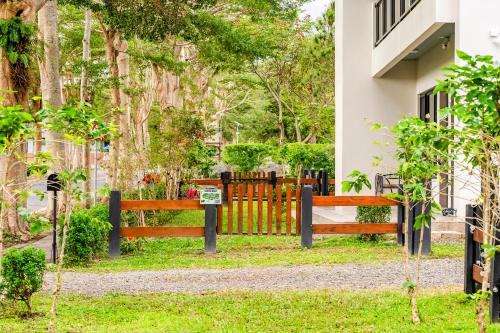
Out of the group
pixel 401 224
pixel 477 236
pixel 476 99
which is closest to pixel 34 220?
pixel 476 99

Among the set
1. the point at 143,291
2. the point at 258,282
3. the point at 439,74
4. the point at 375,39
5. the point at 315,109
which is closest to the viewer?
the point at 143,291

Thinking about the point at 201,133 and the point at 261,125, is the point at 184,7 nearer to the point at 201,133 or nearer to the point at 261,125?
the point at 201,133

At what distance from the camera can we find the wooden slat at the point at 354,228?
12.2 meters

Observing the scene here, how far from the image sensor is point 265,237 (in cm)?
1479

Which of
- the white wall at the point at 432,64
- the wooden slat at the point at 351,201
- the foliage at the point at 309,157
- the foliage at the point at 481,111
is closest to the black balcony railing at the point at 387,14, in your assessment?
the white wall at the point at 432,64

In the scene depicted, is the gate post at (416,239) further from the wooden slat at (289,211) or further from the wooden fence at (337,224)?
the wooden slat at (289,211)

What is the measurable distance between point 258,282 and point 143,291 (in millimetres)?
1503

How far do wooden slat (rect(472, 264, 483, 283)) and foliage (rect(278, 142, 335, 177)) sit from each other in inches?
801

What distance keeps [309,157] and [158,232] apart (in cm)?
1619

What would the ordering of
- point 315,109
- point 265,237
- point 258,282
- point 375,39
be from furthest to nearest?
point 315,109 < point 375,39 < point 265,237 < point 258,282

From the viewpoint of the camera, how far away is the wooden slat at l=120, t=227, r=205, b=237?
12172 millimetres

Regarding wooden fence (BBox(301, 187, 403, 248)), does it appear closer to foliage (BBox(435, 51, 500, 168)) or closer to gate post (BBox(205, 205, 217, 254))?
gate post (BBox(205, 205, 217, 254))

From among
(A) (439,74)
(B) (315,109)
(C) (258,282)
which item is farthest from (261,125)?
(C) (258,282)

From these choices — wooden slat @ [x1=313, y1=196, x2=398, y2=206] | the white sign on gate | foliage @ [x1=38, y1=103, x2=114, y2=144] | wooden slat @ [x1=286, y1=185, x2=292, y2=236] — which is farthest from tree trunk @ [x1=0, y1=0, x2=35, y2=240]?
foliage @ [x1=38, y1=103, x2=114, y2=144]
